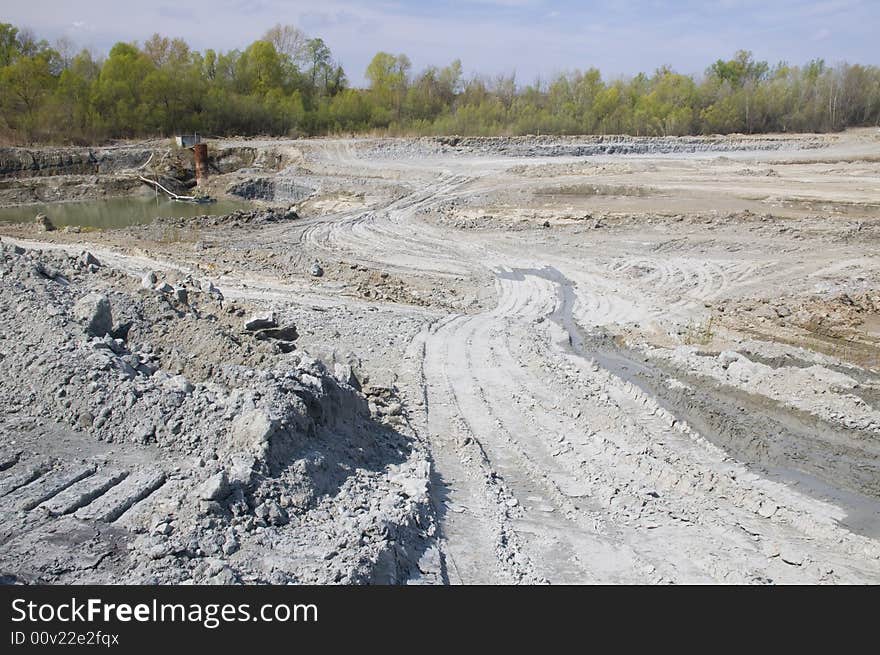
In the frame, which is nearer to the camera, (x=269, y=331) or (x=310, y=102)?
(x=269, y=331)

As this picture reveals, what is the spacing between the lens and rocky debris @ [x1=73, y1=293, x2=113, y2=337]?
339 inches

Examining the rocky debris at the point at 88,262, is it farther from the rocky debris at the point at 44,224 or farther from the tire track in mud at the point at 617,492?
the rocky debris at the point at 44,224

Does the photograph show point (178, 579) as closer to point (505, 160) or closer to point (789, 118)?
point (505, 160)

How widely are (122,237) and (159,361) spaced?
15.9 meters

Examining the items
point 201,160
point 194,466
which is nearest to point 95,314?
point 194,466

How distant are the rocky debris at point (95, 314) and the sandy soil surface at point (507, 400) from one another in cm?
17

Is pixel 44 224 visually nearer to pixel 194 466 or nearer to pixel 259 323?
pixel 259 323

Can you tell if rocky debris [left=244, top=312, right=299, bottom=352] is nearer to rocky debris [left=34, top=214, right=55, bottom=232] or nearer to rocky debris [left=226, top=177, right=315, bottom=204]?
rocky debris [left=34, top=214, right=55, bottom=232]

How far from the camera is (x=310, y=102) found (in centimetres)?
4988

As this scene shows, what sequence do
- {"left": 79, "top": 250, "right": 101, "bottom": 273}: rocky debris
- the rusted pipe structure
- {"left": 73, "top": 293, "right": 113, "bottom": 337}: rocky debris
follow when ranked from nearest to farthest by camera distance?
1. {"left": 73, "top": 293, "right": 113, "bottom": 337}: rocky debris
2. {"left": 79, "top": 250, "right": 101, "bottom": 273}: rocky debris
3. the rusted pipe structure

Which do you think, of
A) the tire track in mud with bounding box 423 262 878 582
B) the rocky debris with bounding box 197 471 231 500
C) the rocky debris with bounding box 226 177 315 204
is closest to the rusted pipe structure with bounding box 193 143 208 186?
the rocky debris with bounding box 226 177 315 204

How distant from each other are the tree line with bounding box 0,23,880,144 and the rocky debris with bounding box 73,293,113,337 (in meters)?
35.7

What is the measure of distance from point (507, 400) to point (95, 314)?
587 cm

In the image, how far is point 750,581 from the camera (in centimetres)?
578
